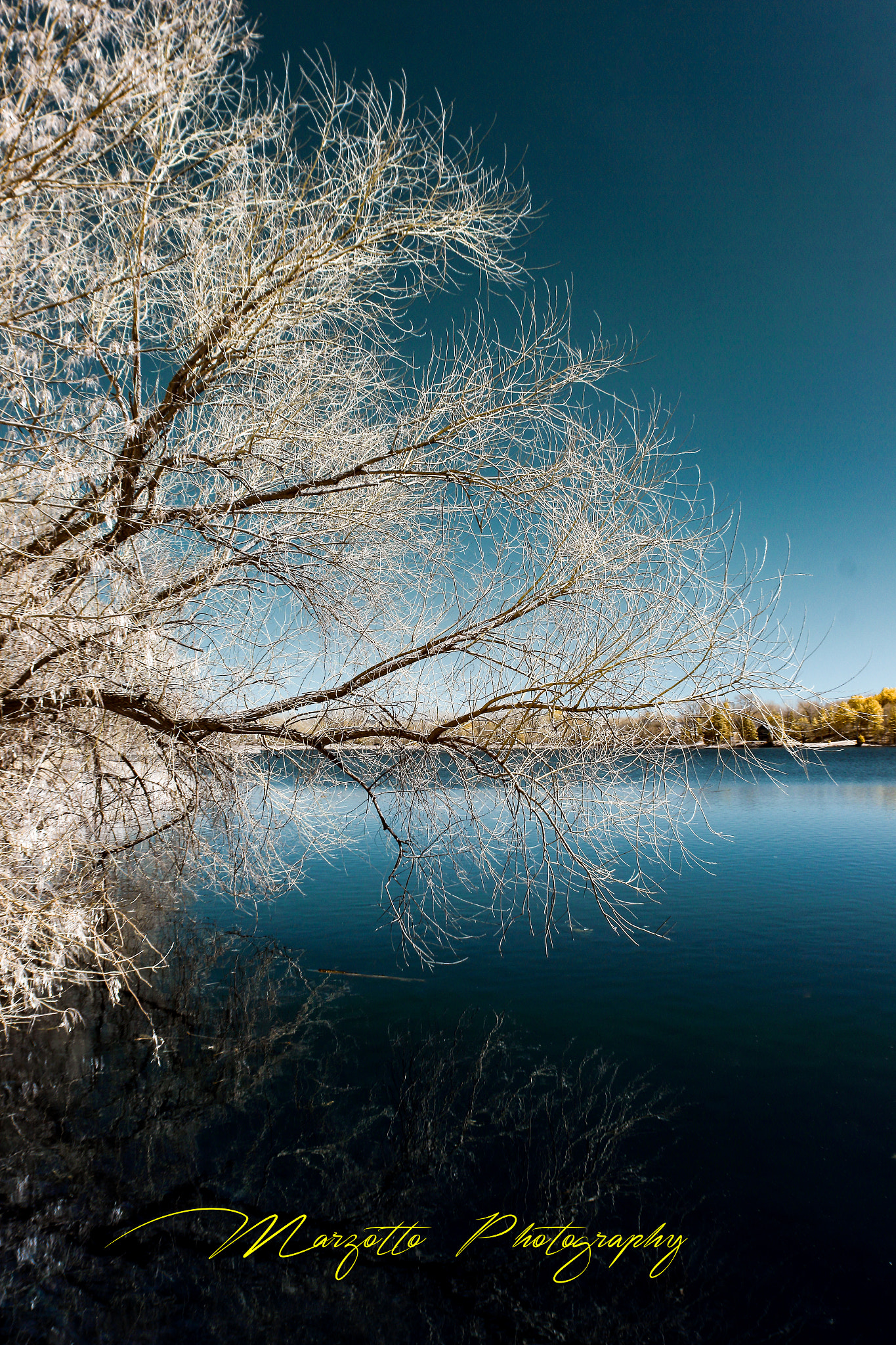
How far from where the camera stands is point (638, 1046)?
17.9 ft

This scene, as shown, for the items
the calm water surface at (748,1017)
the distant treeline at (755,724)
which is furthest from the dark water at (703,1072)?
the distant treeline at (755,724)

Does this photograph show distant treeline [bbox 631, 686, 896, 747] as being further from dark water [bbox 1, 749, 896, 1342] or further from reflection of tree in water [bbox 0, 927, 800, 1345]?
reflection of tree in water [bbox 0, 927, 800, 1345]

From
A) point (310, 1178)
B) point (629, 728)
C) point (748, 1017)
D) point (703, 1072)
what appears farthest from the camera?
point (748, 1017)

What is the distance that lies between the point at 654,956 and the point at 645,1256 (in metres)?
4.38

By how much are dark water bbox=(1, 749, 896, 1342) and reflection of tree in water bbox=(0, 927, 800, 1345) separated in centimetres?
2

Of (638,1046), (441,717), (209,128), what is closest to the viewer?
(209,128)

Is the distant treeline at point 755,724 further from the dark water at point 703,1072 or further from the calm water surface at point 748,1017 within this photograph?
the dark water at point 703,1072

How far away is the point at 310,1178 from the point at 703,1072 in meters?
2.89

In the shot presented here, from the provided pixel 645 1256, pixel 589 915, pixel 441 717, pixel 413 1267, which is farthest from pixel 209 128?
pixel 589 915

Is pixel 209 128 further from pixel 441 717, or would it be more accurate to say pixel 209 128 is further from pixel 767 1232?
pixel 767 1232

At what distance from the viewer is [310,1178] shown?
3.80m

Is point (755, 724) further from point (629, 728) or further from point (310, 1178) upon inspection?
point (310, 1178)

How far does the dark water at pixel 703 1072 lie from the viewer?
303 cm

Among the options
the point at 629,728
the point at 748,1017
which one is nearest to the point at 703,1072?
the point at 748,1017
